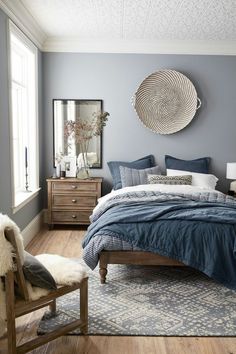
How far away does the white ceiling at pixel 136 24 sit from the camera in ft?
11.5

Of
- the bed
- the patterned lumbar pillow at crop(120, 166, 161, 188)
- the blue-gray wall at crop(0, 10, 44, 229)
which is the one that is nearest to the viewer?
the bed

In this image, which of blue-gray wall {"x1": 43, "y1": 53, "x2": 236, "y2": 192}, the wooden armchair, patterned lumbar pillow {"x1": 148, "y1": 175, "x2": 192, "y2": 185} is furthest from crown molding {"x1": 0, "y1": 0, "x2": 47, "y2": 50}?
the wooden armchair

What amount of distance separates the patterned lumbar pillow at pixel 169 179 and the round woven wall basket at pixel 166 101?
798 millimetres

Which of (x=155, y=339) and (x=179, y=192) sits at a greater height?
(x=179, y=192)

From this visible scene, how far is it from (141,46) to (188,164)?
1801 mm

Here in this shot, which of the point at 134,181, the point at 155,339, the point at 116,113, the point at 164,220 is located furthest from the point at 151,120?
the point at 155,339

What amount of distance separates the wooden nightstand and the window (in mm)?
286

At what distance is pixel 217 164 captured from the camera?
511cm

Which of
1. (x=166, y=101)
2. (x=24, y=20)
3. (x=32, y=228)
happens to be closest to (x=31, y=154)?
(x=32, y=228)

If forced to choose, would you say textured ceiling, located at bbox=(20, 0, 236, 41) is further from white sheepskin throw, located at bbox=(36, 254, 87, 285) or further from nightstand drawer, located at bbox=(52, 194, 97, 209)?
white sheepskin throw, located at bbox=(36, 254, 87, 285)

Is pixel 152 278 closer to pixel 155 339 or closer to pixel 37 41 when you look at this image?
pixel 155 339

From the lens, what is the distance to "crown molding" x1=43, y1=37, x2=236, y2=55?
188 inches

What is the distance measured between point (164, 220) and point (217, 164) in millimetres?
2385

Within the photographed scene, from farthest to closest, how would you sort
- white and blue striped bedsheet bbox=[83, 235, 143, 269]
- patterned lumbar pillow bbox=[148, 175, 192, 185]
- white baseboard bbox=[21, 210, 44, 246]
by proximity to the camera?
1. patterned lumbar pillow bbox=[148, 175, 192, 185]
2. white baseboard bbox=[21, 210, 44, 246]
3. white and blue striped bedsheet bbox=[83, 235, 143, 269]
